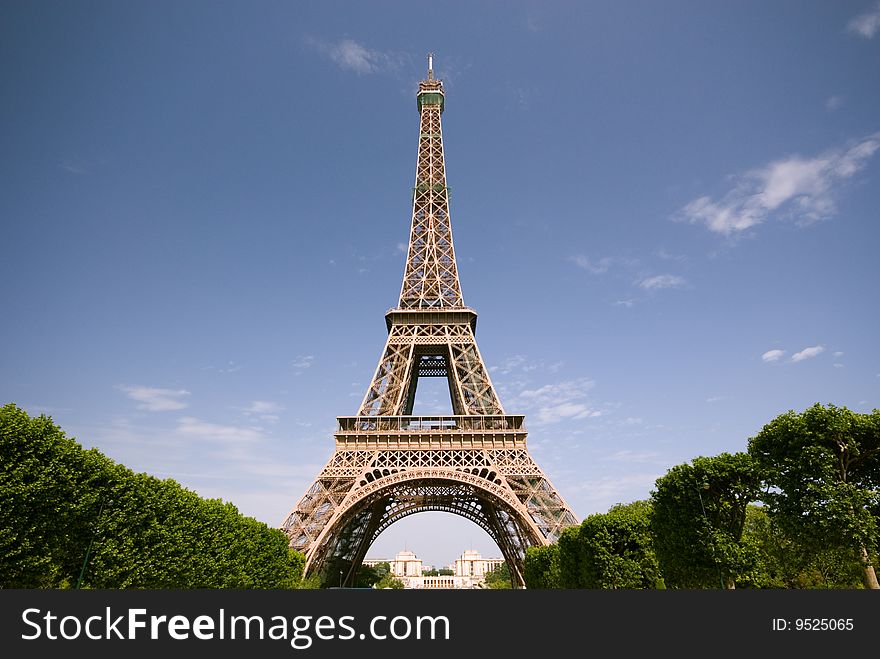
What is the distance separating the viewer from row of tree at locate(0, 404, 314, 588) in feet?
50.9

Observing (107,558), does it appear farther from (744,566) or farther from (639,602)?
(744,566)

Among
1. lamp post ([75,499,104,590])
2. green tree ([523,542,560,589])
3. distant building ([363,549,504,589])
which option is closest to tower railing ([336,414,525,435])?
green tree ([523,542,560,589])

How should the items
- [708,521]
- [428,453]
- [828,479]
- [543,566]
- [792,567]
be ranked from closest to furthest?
[828,479]
[708,521]
[792,567]
[543,566]
[428,453]

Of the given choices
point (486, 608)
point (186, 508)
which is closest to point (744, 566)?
point (486, 608)

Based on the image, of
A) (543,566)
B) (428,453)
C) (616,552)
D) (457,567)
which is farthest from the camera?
(457,567)

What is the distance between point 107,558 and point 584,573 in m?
21.7

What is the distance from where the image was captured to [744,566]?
20188 mm

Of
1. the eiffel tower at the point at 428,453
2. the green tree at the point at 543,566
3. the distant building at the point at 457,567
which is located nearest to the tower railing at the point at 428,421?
the eiffel tower at the point at 428,453

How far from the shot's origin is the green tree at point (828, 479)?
16.9 meters

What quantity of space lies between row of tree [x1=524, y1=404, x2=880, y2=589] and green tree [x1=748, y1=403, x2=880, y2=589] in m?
0.04

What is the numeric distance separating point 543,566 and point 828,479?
730 inches

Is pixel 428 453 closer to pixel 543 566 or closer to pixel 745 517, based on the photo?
pixel 543 566

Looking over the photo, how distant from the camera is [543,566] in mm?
31938

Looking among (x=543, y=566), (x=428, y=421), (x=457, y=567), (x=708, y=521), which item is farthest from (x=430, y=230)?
(x=457, y=567)
